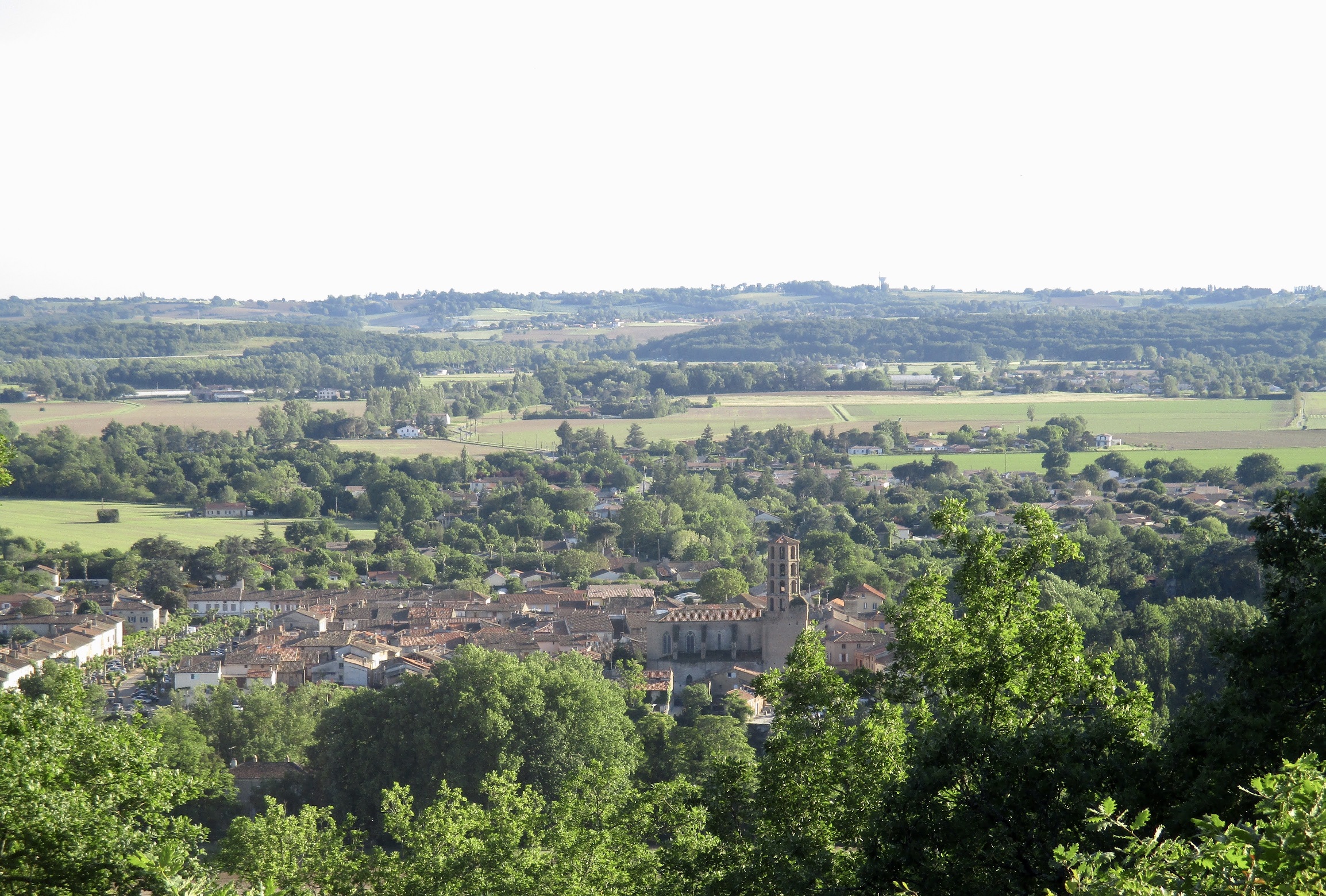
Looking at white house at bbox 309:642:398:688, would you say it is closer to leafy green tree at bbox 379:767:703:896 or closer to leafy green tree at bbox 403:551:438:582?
leafy green tree at bbox 403:551:438:582

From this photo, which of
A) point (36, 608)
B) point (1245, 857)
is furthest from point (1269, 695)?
point (36, 608)

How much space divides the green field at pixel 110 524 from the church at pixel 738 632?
27.6 m

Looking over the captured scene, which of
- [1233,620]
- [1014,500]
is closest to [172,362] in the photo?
[1014,500]

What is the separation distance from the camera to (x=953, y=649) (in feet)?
34.6

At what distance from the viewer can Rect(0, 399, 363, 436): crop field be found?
104 m

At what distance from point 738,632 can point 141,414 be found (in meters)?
87.4

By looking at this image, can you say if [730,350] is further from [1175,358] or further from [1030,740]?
[1030,740]

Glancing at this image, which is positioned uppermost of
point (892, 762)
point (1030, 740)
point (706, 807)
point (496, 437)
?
point (1030, 740)

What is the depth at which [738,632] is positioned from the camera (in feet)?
136

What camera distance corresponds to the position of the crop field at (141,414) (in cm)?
10381

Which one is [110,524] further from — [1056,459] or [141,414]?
[1056,459]

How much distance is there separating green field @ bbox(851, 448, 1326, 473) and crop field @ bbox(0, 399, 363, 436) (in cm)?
5274

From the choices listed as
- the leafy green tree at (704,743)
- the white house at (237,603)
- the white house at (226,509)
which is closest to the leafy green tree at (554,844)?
the leafy green tree at (704,743)

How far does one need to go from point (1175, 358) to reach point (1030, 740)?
163 metres
